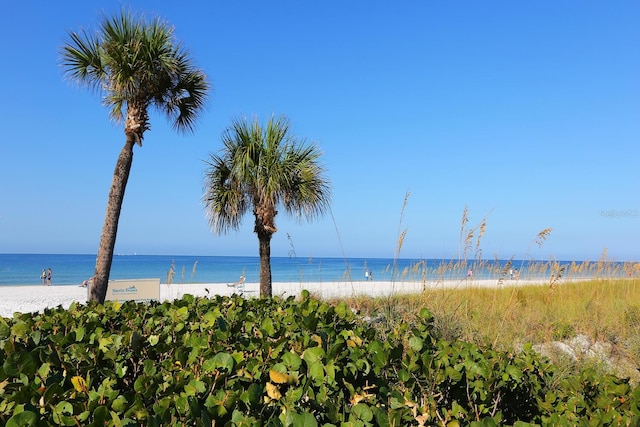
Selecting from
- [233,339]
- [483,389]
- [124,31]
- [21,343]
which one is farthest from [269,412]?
[124,31]

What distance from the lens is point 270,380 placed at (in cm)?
166

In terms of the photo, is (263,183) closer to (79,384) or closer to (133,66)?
(133,66)

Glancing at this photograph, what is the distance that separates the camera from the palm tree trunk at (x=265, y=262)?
37.1 ft

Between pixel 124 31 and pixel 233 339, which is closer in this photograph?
pixel 233 339

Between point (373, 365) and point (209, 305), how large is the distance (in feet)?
5.60

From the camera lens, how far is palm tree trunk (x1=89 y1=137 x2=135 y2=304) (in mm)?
8781

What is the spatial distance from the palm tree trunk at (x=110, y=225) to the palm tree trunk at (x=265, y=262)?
140 inches

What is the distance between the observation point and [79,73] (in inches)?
384

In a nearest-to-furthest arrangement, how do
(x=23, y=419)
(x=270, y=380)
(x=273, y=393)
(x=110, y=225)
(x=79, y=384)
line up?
1. (x=23, y=419)
2. (x=273, y=393)
3. (x=79, y=384)
4. (x=270, y=380)
5. (x=110, y=225)

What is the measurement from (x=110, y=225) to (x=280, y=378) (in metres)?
8.57

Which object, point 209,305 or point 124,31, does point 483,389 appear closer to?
point 209,305

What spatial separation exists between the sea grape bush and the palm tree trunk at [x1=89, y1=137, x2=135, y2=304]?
264 inches

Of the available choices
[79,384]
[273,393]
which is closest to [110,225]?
[79,384]

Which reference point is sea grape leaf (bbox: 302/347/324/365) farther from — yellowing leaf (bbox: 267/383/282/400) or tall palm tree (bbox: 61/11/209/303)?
tall palm tree (bbox: 61/11/209/303)
